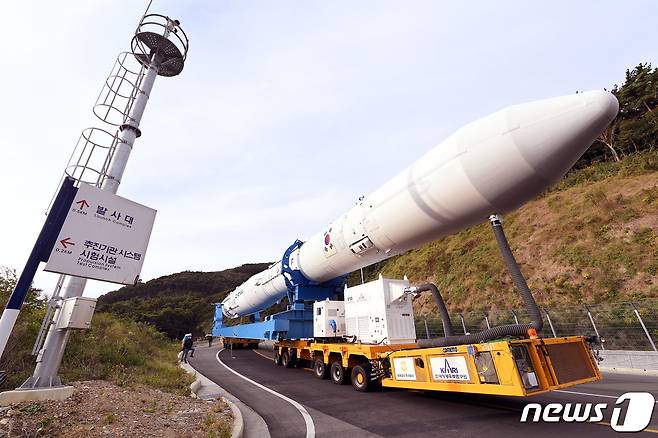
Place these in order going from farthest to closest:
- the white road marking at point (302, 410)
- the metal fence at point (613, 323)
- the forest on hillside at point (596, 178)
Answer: the forest on hillside at point (596, 178) < the metal fence at point (613, 323) < the white road marking at point (302, 410)

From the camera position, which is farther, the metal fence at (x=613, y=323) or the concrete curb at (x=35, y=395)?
the metal fence at (x=613, y=323)

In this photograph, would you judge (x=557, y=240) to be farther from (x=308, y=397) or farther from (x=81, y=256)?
(x=81, y=256)

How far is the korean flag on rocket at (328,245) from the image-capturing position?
10.8 metres

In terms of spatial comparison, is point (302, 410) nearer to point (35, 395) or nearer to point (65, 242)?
point (35, 395)

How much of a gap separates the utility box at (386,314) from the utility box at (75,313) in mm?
6187

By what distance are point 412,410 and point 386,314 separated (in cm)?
237

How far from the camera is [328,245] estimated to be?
10977 mm

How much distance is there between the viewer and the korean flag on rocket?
10781 millimetres

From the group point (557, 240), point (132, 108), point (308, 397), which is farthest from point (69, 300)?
point (557, 240)

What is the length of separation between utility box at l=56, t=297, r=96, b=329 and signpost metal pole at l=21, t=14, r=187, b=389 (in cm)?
15

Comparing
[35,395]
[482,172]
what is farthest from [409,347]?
[35,395]

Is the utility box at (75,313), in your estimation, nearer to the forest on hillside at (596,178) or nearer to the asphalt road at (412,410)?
the asphalt road at (412,410)

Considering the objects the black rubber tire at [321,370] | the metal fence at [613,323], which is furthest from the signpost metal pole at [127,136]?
the metal fence at [613,323]

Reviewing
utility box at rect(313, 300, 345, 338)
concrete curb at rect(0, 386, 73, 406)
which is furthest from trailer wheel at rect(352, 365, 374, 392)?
concrete curb at rect(0, 386, 73, 406)
